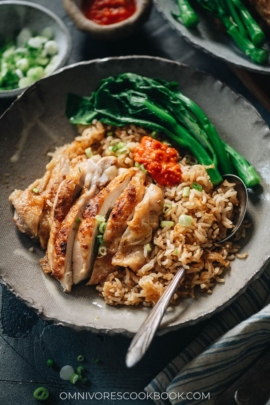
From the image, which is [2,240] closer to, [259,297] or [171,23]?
[259,297]

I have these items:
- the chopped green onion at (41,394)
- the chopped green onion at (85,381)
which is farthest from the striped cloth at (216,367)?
the chopped green onion at (41,394)

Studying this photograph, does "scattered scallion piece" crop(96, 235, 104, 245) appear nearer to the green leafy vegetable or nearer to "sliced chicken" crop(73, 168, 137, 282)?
"sliced chicken" crop(73, 168, 137, 282)

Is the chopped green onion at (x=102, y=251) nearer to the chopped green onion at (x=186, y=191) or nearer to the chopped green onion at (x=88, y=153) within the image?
the chopped green onion at (x=186, y=191)

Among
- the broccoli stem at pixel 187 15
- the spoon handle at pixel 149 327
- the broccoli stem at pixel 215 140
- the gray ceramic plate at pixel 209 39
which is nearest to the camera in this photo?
the spoon handle at pixel 149 327

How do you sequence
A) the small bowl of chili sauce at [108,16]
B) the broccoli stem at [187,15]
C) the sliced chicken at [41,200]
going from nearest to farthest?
the sliced chicken at [41,200], the broccoli stem at [187,15], the small bowl of chili sauce at [108,16]

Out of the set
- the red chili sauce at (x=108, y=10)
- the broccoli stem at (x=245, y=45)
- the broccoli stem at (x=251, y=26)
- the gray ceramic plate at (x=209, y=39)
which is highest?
the broccoli stem at (x=251, y=26)

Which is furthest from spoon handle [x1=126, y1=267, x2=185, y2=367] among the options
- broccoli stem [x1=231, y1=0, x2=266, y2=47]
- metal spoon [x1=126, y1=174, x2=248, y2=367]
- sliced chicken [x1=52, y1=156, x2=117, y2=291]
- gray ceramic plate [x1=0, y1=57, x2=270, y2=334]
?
broccoli stem [x1=231, y1=0, x2=266, y2=47]

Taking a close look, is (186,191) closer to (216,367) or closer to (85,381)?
(216,367)
